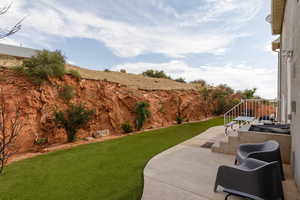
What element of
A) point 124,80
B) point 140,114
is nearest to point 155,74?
point 124,80

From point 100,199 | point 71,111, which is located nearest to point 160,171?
point 100,199

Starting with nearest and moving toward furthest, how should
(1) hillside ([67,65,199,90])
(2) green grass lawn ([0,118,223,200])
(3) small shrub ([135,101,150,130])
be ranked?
(2) green grass lawn ([0,118,223,200]) < (3) small shrub ([135,101,150,130]) < (1) hillside ([67,65,199,90])

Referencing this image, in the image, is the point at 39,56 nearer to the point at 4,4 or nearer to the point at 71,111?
the point at 71,111

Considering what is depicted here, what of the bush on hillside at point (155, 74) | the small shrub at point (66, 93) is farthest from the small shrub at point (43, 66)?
the bush on hillside at point (155, 74)

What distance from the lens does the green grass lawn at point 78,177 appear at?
283cm

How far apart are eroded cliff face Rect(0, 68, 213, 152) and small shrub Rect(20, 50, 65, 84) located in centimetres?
35

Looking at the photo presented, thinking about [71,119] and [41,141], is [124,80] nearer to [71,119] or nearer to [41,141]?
[71,119]

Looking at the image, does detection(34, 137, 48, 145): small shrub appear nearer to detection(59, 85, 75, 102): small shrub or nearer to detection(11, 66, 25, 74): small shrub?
Answer: detection(59, 85, 75, 102): small shrub

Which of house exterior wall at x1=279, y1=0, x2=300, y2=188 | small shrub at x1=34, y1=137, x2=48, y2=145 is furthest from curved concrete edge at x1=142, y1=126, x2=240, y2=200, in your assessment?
small shrub at x1=34, y1=137, x2=48, y2=145

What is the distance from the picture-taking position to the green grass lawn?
2828 millimetres

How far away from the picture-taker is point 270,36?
Result: 7.55m

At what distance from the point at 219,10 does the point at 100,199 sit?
10155mm

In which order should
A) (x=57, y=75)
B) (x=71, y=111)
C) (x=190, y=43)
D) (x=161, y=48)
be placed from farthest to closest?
(x=161, y=48)
(x=190, y=43)
(x=57, y=75)
(x=71, y=111)

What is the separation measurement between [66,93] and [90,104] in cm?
174
